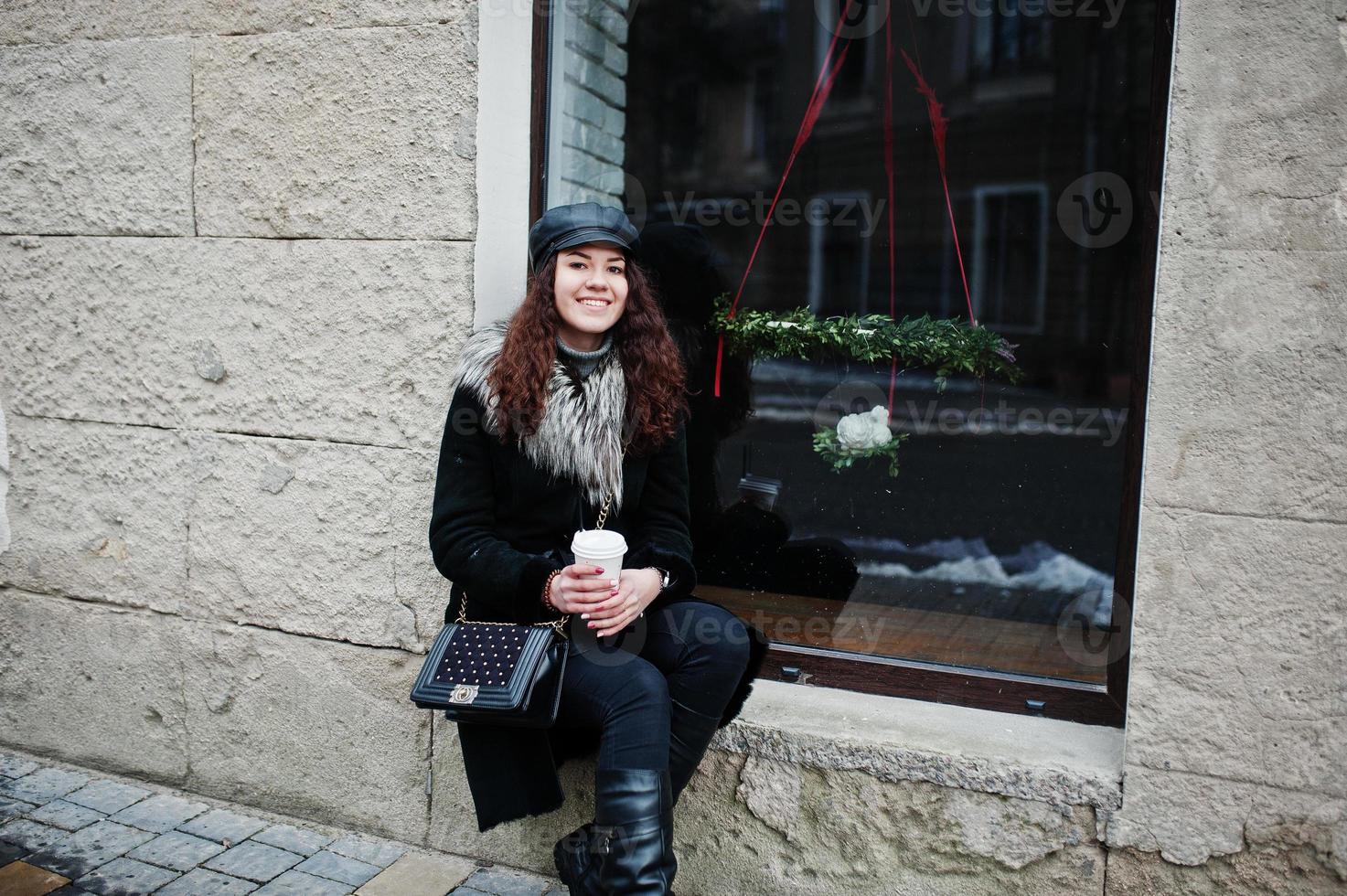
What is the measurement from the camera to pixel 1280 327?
212 centimetres

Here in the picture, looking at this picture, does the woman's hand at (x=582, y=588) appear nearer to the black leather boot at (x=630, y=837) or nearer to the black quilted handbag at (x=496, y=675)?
the black quilted handbag at (x=496, y=675)

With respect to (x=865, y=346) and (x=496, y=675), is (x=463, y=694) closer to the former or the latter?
(x=496, y=675)

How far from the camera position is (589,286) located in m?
2.39

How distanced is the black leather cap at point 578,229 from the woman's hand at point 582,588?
30.8 inches

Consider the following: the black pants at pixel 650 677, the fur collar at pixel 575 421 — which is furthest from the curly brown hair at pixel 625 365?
the black pants at pixel 650 677

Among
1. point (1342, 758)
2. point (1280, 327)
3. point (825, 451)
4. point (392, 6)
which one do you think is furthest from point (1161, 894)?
point (392, 6)

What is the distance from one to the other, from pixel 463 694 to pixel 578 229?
111cm

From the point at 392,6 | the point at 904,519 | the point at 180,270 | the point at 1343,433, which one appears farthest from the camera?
the point at 904,519

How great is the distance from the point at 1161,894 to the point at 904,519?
68.4 inches

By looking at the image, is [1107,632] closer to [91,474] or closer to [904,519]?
[904,519]

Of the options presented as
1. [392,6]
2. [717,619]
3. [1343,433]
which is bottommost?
[717,619]

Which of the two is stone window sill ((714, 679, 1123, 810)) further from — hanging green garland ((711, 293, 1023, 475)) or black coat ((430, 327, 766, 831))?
hanging green garland ((711, 293, 1023, 475))

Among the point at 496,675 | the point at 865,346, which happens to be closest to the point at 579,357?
the point at 496,675

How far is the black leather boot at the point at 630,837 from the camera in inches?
80.5
